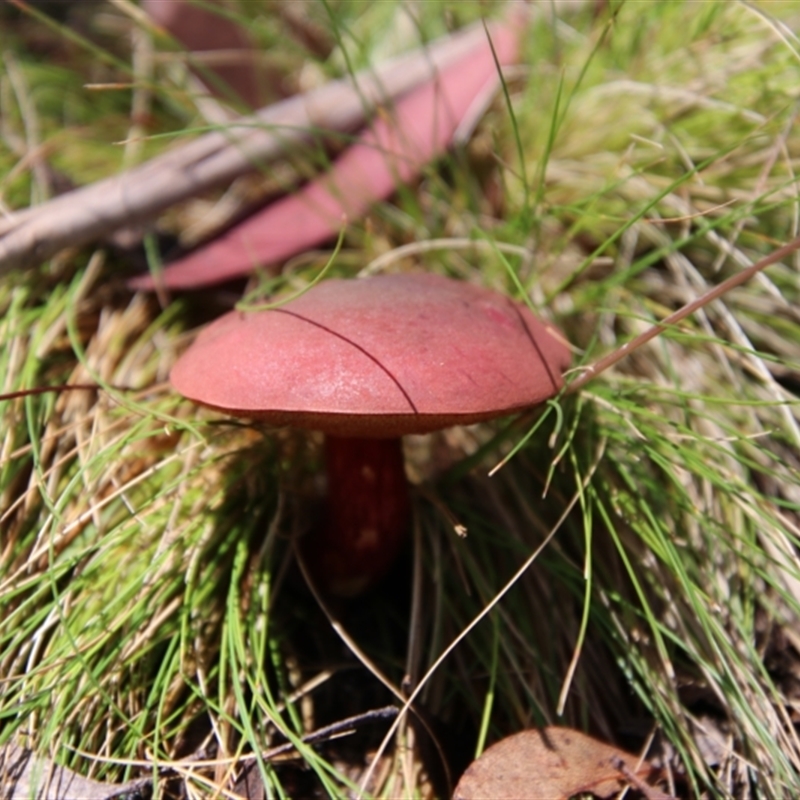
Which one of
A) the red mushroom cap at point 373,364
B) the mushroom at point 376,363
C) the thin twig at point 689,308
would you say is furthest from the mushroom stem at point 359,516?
the thin twig at point 689,308

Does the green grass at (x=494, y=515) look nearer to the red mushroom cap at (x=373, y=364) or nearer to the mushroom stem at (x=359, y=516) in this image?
the mushroom stem at (x=359, y=516)

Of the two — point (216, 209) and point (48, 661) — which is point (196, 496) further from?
point (216, 209)

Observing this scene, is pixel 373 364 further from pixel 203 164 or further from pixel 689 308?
pixel 203 164

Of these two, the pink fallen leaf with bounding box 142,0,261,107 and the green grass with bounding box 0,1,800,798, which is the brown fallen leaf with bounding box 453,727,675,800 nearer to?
the green grass with bounding box 0,1,800,798

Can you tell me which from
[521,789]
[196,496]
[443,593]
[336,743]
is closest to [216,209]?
[196,496]

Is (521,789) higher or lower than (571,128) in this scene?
lower

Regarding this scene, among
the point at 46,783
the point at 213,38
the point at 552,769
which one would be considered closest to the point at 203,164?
the point at 213,38
